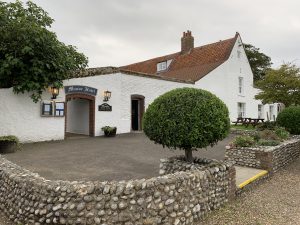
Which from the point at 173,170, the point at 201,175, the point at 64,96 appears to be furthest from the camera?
the point at 64,96

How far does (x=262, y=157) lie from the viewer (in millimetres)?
8633

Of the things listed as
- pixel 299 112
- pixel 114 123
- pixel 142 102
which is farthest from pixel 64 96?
pixel 299 112

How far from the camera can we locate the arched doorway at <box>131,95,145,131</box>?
1702cm

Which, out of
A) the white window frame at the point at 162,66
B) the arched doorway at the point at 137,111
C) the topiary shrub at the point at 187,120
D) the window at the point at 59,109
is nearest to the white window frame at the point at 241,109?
the white window frame at the point at 162,66

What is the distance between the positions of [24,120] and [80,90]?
3.10 meters

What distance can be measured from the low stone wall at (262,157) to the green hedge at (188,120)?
3.19 meters

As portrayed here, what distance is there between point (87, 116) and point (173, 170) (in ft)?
31.2

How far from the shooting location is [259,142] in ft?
33.7

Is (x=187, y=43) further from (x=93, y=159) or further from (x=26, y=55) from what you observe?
(x=93, y=159)

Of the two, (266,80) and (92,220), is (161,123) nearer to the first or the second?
(92,220)

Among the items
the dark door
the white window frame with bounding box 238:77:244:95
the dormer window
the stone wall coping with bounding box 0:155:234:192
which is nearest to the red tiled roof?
the dormer window

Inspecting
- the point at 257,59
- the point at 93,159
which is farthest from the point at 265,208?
the point at 257,59

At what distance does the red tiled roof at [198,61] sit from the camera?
22.8 meters

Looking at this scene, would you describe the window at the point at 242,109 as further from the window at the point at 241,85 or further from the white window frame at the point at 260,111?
the white window frame at the point at 260,111
